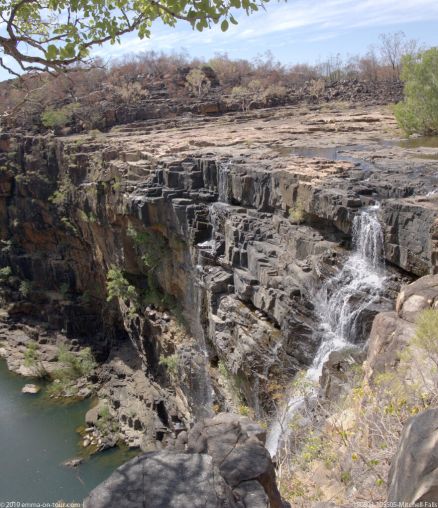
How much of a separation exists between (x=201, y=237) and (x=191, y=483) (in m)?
14.8

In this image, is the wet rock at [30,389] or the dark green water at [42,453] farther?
the wet rock at [30,389]

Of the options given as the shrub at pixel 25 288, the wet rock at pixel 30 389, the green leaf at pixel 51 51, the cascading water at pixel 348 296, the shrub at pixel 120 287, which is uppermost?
the green leaf at pixel 51 51

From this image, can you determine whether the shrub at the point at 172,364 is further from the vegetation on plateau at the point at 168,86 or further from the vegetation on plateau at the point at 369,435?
the vegetation on plateau at the point at 168,86

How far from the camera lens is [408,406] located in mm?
6617

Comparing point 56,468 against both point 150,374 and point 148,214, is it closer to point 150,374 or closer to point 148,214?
point 150,374

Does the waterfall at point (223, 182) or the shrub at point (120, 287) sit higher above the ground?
the waterfall at point (223, 182)

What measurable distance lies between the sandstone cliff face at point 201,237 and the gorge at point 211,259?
7cm

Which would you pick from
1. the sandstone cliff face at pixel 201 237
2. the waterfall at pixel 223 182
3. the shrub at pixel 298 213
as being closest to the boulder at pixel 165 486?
the sandstone cliff face at pixel 201 237

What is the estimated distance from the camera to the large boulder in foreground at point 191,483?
4.51 metres

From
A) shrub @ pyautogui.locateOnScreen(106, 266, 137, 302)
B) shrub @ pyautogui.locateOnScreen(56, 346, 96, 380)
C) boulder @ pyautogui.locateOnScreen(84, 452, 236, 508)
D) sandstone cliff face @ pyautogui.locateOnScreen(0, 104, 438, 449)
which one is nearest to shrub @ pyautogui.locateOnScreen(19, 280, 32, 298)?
sandstone cliff face @ pyautogui.locateOnScreen(0, 104, 438, 449)

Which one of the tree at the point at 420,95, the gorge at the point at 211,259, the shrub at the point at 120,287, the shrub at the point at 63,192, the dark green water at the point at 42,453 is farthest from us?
the shrub at the point at 63,192

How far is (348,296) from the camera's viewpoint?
12.9m

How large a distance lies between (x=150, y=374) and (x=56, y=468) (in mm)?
5903

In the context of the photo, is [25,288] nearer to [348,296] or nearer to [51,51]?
[348,296]
